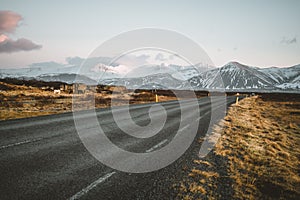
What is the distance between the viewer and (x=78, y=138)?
7.93 m

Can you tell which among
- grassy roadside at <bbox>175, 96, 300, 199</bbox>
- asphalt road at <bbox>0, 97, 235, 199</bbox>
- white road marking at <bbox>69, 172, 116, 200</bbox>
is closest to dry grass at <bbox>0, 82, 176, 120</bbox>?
asphalt road at <bbox>0, 97, 235, 199</bbox>

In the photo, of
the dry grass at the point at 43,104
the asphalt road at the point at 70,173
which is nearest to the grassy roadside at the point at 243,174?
the asphalt road at the point at 70,173

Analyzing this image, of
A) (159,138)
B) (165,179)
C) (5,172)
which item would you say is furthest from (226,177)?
(5,172)

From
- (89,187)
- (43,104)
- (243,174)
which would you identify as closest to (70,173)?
(89,187)

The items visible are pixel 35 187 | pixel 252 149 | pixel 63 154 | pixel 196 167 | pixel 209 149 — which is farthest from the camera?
pixel 252 149

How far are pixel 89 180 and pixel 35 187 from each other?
101cm

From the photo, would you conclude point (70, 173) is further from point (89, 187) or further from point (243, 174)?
point (243, 174)

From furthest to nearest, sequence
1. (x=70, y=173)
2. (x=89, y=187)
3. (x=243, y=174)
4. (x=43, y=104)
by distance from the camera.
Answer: (x=43, y=104) < (x=243, y=174) < (x=70, y=173) < (x=89, y=187)

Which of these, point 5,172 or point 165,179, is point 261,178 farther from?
point 5,172

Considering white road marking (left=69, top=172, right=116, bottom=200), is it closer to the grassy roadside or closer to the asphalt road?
the asphalt road

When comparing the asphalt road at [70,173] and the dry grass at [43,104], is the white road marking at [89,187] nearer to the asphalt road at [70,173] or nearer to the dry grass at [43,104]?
the asphalt road at [70,173]

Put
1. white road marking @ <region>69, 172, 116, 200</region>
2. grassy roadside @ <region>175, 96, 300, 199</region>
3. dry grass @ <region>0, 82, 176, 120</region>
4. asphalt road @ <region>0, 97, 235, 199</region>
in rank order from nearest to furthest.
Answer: white road marking @ <region>69, 172, 116, 200</region>, asphalt road @ <region>0, 97, 235, 199</region>, grassy roadside @ <region>175, 96, 300, 199</region>, dry grass @ <region>0, 82, 176, 120</region>

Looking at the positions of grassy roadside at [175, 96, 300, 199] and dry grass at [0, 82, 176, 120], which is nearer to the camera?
grassy roadside at [175, 96, 300, 199]

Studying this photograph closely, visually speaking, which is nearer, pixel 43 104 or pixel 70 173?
pixel 70 173
